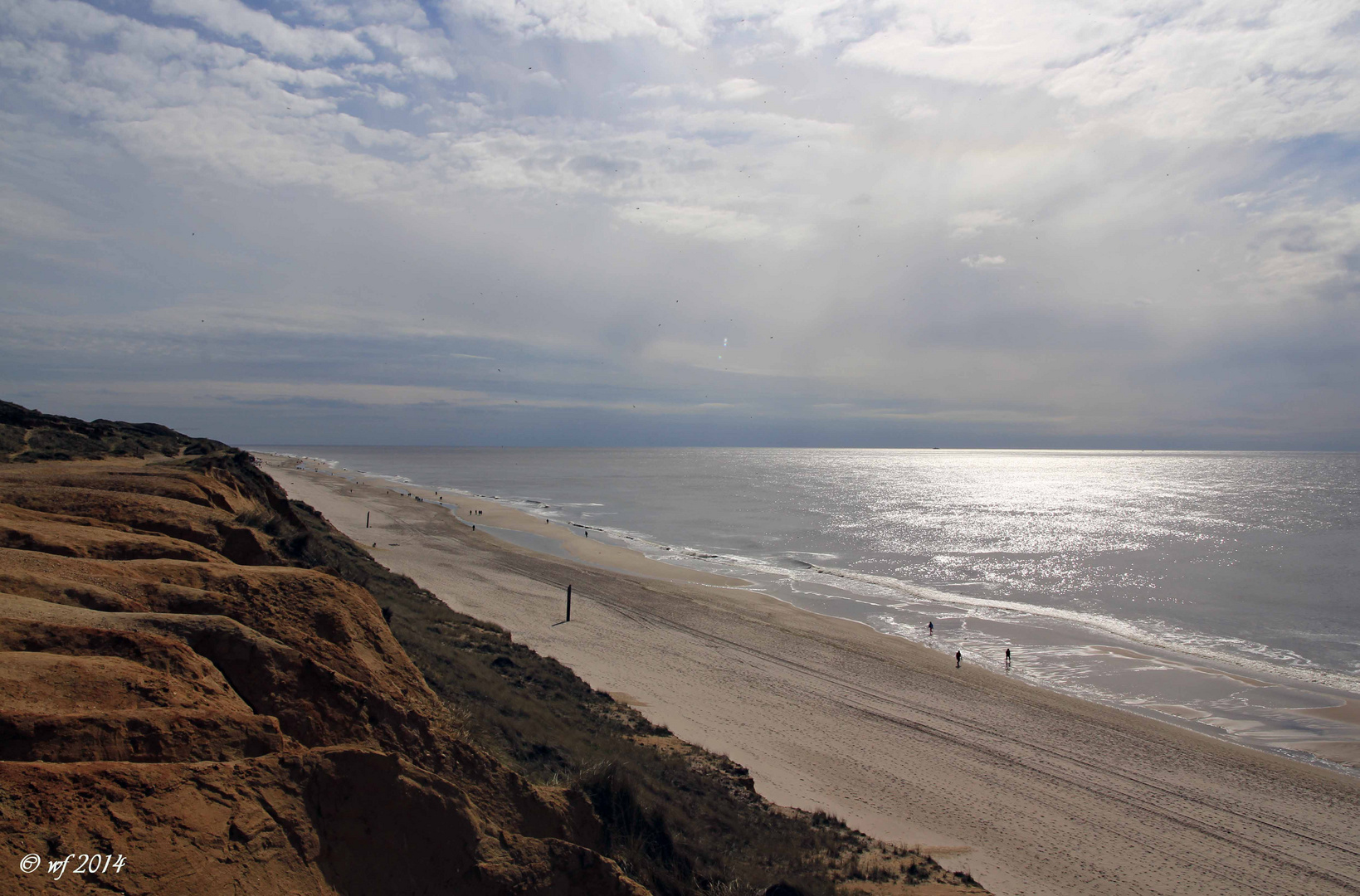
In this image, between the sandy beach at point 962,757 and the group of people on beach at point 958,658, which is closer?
the sandy beach at point 962,757

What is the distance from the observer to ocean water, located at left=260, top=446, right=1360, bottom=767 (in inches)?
960

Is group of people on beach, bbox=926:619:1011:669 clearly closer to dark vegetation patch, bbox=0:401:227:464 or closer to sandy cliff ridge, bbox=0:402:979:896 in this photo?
sandy cliff ridge, bbox=0:402:979:896

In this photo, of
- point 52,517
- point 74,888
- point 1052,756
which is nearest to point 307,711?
point 74,888

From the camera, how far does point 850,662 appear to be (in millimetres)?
24453

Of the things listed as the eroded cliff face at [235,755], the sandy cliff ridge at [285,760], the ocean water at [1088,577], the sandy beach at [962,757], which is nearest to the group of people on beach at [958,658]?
the ocean water at [1088,577]

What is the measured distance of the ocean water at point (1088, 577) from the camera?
2438 cm

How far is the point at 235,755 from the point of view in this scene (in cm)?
464

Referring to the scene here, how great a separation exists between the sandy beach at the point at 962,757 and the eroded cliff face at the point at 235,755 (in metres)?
9.09

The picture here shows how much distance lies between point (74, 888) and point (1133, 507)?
110 m

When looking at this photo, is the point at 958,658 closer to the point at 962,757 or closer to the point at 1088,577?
the point at 962,757

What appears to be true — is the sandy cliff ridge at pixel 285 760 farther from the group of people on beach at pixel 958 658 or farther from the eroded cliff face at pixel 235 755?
the group of people on beach at pixel 958 658

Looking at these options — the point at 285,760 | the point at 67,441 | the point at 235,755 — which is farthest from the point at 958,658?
the point at 67,441

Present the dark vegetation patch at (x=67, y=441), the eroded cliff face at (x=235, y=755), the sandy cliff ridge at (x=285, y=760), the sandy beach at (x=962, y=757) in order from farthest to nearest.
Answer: the dark vegetation patch at (x=67, y=441)
the sandy beach at (x=962, y=757)
the sandy cliff ridge at (x=285, y=760)
the eroded cliff face at (x=235, y=755)

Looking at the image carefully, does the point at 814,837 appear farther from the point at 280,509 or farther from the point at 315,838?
the point at 280,509
